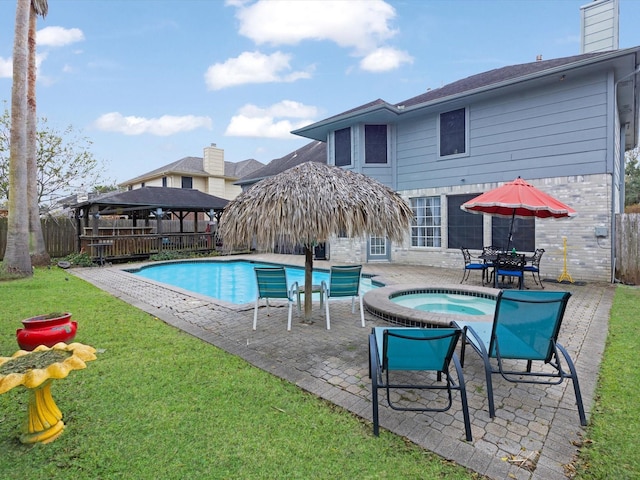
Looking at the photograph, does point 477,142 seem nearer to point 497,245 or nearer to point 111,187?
point 497,245

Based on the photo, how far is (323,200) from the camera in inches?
201

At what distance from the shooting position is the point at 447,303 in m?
7.25

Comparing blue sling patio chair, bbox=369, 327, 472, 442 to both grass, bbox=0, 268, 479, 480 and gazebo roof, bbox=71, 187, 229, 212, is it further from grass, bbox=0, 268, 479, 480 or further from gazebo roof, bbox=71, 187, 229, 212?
gazebo roof, bbox=71, 187, 229, 212

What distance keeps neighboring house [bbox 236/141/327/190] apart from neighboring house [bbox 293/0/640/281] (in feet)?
10.9

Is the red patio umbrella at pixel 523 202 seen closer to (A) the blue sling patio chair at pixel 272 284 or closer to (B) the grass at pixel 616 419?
(B) the grass at pixel 616 419

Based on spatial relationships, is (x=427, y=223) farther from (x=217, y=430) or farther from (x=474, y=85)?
(x=217, y=430)

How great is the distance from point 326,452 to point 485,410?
156 centimetres

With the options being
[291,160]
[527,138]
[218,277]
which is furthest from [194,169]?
[527,138]

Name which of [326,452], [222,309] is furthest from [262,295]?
[326,452]

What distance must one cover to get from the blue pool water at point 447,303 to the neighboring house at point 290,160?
1185 cm

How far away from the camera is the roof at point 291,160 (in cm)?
1894

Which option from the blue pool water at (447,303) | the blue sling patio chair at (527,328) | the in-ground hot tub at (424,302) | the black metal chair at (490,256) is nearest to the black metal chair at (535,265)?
the black metal chair at (490,256)

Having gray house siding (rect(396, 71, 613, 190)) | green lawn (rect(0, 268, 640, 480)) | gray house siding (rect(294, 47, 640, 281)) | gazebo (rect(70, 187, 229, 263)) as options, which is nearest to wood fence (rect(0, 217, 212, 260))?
gazebo (rect(70, 187, 229, 263))

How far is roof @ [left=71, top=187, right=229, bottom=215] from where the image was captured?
14834 millimetres
